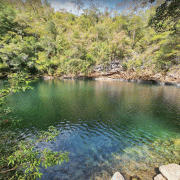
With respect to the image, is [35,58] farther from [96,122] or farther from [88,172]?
[88,172]

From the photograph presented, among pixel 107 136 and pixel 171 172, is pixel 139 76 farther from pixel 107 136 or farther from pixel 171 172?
pixel 171 172

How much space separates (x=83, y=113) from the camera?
12.3m

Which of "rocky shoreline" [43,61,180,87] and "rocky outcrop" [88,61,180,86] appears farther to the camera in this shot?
"rocky shoreline" [43,61,180,87]

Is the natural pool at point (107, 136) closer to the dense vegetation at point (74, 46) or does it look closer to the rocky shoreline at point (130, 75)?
the rocky shoreline at point (130, 75)

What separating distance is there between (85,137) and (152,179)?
486cm

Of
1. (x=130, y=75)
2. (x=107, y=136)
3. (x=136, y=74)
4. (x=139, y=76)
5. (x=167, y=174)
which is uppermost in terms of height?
(x=136, y=74)

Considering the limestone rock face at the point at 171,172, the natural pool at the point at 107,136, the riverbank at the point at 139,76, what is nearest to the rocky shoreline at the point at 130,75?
the riverbank at the point at 139,76

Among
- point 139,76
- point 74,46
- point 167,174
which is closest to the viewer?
point 167,174

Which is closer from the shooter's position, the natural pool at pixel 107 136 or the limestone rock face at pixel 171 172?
the limestone rock face at pixel 171 172

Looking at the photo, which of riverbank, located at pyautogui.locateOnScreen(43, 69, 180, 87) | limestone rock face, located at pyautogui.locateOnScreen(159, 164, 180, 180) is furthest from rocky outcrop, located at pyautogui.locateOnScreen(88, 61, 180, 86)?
limestone rock face, located at pyautogui.locateOnScreen(159, 164, 180, 180)

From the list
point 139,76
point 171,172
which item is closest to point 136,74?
point 139,76

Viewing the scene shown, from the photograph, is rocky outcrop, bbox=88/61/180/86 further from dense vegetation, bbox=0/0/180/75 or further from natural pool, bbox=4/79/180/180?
natural pool, bbox=4/79/180/180

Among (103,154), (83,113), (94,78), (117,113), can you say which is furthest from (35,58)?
(103,154)

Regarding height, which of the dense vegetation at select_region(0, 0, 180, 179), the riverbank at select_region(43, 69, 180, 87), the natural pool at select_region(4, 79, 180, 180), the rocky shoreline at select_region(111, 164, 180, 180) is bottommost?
the natural pool at select_region(4, 79, 180, 180)
